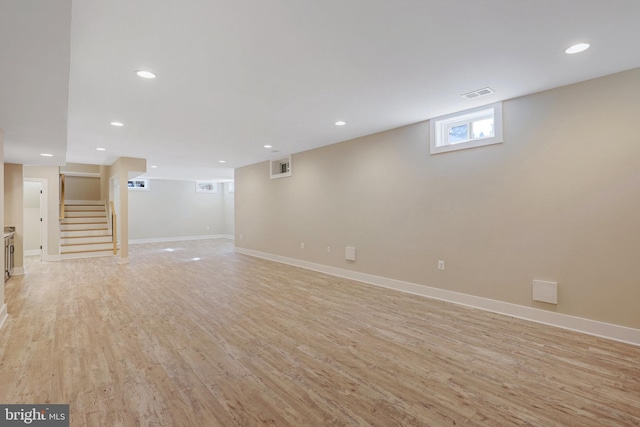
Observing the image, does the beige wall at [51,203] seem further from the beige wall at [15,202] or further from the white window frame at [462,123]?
the white window frame at [462,123]

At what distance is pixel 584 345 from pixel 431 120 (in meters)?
3.14

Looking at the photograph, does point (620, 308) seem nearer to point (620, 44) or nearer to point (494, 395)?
point (494, 395)

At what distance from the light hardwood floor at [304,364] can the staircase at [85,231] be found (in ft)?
14.5

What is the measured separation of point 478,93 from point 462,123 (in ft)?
2.56

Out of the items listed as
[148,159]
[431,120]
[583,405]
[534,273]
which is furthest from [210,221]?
[583,405]

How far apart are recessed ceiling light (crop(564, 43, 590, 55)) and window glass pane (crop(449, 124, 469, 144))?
1638 millimetres

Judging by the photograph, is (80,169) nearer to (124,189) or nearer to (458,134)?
(124,189)

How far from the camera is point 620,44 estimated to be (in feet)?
7.93

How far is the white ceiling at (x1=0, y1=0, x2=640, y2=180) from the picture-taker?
6.32 feet

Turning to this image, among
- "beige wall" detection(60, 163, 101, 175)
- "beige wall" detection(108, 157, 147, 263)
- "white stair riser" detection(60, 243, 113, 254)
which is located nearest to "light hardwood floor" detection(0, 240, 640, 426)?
"beige wall" detection(108, 157, 147, 263)

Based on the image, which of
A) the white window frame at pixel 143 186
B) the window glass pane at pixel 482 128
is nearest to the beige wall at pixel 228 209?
the white window frame at pixel 143 186

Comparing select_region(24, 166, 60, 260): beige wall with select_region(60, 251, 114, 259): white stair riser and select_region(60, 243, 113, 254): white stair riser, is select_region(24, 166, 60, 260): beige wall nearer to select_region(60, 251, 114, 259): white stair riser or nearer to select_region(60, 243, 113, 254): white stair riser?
select_region(60, 251, 114, 259): white stair riser

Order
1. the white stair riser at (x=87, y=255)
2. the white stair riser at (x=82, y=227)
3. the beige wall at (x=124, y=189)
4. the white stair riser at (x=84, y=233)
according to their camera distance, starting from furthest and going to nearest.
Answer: the white stair riser at (x=82, y=227) → the white stair riser at (x=84, y=233) → the white stair riser at (x=87, y=255) → the beige wall at (x=124, y=189)

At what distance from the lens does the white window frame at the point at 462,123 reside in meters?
3.73
